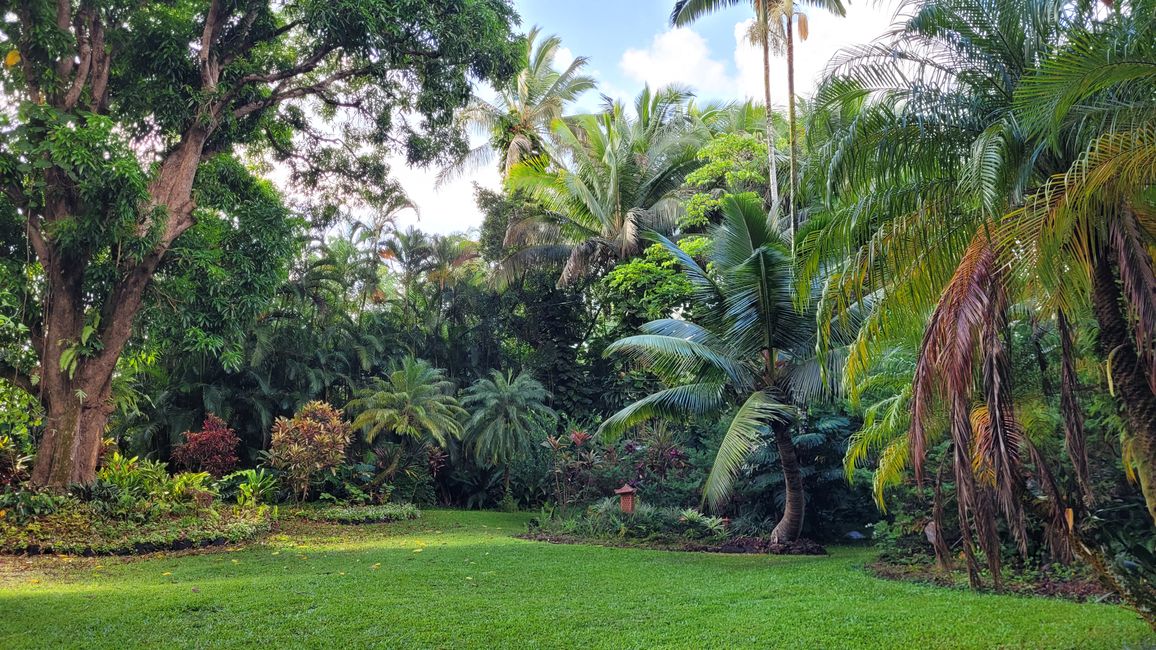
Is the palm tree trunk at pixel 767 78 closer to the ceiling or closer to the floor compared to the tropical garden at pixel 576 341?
closer to the ceiling

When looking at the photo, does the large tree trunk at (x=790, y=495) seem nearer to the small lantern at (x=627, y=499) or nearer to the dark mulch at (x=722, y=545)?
the dark mulch at (x=722, y=545)

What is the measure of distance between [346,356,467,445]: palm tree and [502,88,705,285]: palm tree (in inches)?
185

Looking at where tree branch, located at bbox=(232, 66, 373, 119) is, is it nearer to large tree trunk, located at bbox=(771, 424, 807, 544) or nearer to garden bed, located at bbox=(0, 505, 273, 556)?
garden bed, located at bbox=(0, 505, 273, 556)

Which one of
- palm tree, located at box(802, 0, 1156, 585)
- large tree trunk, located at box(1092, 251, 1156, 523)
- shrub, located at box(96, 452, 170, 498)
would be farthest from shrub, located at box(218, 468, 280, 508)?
large tree trunk, located at box(1092, 251, 1156, 523)

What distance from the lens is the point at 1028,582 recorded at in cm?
776

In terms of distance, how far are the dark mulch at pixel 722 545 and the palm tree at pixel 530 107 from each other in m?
13.2

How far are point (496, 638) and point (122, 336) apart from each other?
1012 cm

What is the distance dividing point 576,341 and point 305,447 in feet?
31.8

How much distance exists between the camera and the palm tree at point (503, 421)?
1789 centimetres

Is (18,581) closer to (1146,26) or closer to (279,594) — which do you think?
(279,594)

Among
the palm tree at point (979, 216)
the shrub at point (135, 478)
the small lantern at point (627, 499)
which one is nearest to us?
the palm tree at point (979, 216)

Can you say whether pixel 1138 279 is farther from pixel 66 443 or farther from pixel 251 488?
pixel 251 488

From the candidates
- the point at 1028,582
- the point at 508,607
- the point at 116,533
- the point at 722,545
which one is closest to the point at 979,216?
the point at 1028,582

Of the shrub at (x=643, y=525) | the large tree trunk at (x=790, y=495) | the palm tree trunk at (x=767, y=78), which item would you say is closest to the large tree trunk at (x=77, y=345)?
the shrub at (x=643, y=525)
